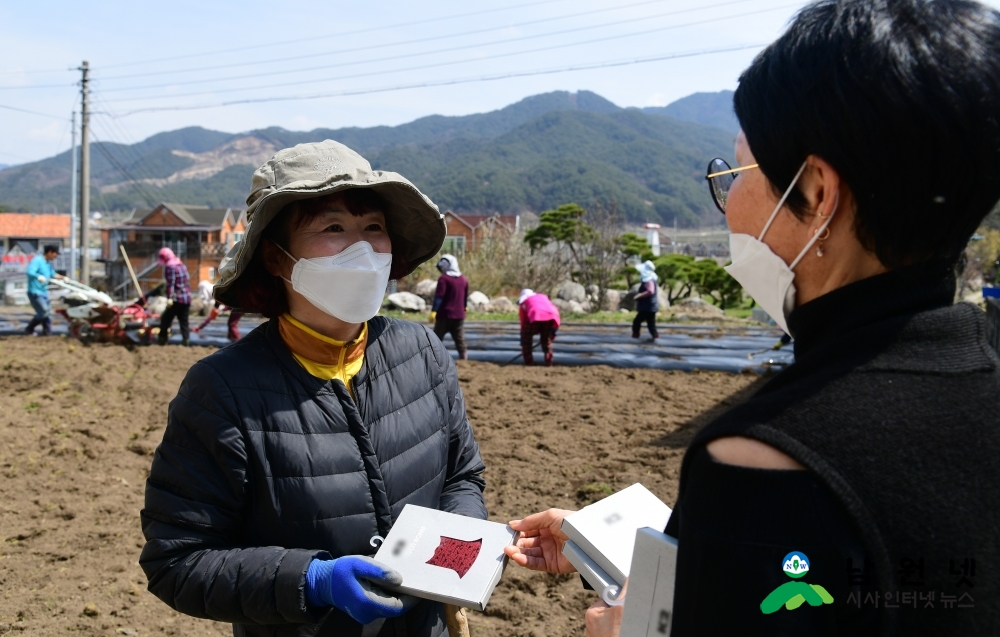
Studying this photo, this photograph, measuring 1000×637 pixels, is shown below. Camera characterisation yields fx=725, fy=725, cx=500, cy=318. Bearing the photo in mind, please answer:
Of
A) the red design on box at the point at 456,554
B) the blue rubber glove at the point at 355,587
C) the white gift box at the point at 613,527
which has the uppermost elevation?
the white gift box at the point at 613,527

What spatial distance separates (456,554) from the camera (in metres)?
1.72

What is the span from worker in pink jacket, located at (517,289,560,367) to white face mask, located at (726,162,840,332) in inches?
352

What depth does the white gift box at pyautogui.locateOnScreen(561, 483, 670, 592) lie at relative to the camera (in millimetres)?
Answer: 1369

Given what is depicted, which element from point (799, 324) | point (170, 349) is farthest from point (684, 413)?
point (170, 349)

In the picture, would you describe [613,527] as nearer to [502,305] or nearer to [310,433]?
[310,433]

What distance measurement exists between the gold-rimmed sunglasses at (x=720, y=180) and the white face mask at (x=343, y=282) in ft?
Answer: 3.55

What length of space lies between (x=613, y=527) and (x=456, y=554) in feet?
1.45

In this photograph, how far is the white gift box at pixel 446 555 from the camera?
5.31 ft

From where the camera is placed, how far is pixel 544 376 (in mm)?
9227

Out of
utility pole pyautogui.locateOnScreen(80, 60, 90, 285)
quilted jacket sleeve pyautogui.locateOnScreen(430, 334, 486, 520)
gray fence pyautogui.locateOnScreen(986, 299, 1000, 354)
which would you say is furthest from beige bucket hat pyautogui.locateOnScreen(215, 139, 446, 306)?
utility pole pyautogui.locateOnScreen(80, 60, 90, 285)

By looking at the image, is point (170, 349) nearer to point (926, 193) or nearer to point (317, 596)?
point (317, 596)

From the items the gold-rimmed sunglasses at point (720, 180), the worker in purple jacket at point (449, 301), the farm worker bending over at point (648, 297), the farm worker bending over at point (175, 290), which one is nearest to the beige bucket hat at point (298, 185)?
the gold-rimmed sunglasses at point (720, 180)

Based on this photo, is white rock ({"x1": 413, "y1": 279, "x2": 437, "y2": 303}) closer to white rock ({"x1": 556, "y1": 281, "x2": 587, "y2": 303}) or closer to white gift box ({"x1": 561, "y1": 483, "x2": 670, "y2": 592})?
white rock ({"x1": 556, "y1": 281, "x2": 587, "y2": 303})
